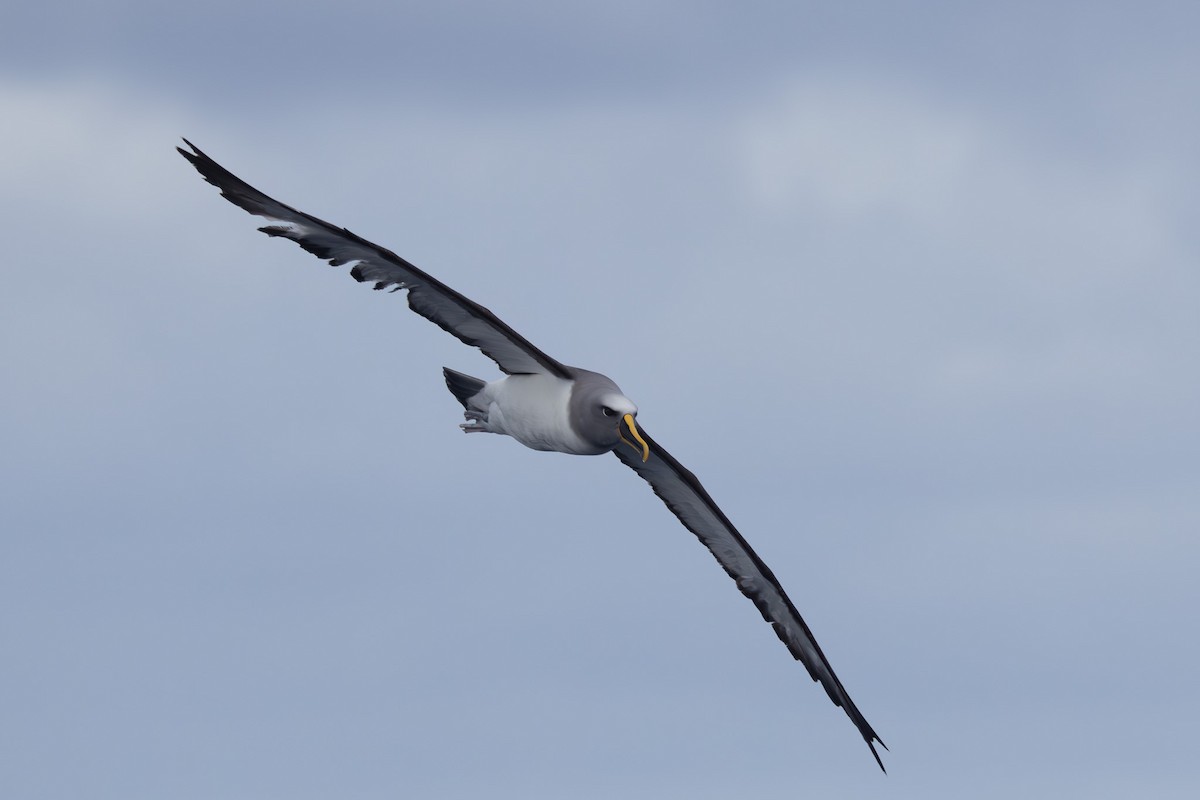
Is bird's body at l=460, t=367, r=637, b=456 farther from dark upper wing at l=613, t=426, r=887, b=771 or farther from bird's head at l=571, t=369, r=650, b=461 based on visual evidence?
dark upper wing at l=613, t=426, r=887, b=771

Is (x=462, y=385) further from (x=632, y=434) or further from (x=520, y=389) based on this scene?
(x=632, y=434)

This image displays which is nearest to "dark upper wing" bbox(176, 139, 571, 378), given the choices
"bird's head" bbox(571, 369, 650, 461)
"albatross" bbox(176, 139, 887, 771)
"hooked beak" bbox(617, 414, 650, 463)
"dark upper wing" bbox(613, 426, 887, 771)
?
"albatross" bbox(176, 139, 887, 771)

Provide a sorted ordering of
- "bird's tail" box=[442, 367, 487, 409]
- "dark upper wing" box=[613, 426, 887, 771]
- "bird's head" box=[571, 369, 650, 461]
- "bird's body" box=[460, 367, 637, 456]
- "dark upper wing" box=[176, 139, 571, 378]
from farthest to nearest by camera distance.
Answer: "dark upper wing" box=[613, 426, 887, 771] < "bird's tail" box=[442, 367, 487, 409] < "bird's body" box=[460, 367, 637, 456] < "bird's head" box=[571, 369, 650, 461] < "dark upper wing" box=[176, 139, 571, 378]

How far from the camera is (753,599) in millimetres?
20078

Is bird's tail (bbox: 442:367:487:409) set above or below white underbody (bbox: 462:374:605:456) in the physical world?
above

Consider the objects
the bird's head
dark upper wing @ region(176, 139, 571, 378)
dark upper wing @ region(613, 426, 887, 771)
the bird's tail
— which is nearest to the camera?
dark upper wing @ region(176, 139, 571, 378)

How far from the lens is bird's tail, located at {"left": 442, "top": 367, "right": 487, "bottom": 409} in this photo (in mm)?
17984

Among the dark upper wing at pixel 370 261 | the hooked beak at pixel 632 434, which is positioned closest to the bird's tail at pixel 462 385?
the dark upper wing at pixel 370 261

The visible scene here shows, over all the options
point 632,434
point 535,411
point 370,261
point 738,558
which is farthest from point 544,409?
point 738,558

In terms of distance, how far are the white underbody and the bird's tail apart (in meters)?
0.33

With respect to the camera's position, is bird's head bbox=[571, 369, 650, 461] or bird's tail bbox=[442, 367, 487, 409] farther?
bird's tail bbox=[442, 367, 487, 409]

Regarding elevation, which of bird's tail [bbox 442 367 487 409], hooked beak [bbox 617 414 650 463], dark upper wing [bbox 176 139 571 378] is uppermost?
bird's tail [bbox 442 367 487 409]

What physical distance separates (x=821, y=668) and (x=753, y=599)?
1.39 m

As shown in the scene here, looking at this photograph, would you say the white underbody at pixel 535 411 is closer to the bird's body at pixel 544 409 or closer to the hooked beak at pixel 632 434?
the bird's body at pixel 544 409
